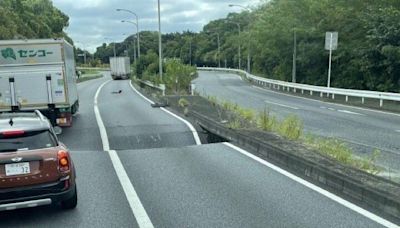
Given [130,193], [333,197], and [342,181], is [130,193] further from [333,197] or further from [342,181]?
[342,181]

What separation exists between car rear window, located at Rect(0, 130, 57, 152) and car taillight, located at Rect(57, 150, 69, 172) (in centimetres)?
21

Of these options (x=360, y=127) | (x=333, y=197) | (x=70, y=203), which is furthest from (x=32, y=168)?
(x=360, y=127)

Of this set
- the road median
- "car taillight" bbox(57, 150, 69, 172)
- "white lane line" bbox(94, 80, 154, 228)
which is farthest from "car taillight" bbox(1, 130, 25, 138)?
the road median

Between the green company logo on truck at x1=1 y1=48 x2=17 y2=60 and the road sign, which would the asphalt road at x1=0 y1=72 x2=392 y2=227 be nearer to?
the green company logo on truck at x1=1 y1=48 x2=17 y2=60

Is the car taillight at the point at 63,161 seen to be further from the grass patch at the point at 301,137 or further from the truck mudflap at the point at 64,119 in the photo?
the truck mudflap at the point at 64,119

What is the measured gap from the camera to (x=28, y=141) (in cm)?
698

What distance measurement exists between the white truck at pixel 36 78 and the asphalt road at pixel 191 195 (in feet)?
12.6

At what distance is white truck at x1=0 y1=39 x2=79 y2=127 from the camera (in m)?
16.4

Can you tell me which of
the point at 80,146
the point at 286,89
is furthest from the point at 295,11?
the point at 80,146

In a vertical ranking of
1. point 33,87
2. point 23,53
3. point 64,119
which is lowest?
point 64,119

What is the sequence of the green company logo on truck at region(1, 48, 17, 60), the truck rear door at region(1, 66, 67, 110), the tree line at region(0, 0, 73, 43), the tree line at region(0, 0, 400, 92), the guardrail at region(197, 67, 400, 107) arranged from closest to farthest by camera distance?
1. the truck rear door at region(1, 66, 67, 110)
2. the green company logo on truck at region(1, 48, 17, 60)
3. the guardrail at region(197, 67, 400, 107)
4. the tree line at region(0, 0, 400, 92)
5. the tree line at region(0, 0, 73, 43)

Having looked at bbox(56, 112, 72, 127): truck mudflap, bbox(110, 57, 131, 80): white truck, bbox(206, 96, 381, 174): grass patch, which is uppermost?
bbox(206, 96, 381, 174): grass patch

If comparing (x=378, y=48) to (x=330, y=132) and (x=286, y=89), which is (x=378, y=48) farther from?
(x=330, y=132)

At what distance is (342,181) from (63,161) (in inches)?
173
